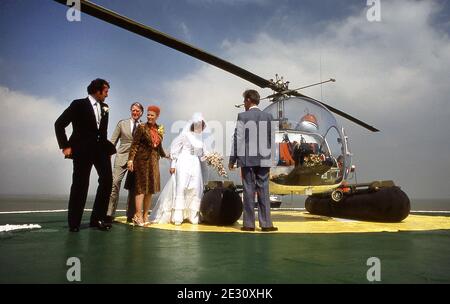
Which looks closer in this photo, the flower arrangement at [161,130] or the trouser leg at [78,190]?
the trouser leg at [78,190]

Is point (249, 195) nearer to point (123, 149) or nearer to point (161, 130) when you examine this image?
point (161, 130)

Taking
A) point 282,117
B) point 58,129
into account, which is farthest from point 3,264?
point 282,117

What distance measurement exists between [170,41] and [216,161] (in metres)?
2.36

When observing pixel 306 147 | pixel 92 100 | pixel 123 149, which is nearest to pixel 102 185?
pixel 92 100

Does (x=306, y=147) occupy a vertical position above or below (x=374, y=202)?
above

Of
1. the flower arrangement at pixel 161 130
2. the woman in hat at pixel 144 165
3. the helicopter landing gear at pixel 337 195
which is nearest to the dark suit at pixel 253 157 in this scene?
the woman in hat at pixel 144 165

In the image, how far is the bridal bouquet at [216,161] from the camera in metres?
5.73

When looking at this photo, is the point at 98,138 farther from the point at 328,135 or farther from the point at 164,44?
the point at 328,135

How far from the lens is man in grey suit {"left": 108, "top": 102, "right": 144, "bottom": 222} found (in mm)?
5353

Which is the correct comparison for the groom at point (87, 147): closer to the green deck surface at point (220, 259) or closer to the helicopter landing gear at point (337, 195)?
the green deck surface at point (220, 259)

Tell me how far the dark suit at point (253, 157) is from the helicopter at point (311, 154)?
84cm

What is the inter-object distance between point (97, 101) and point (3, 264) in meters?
2.70

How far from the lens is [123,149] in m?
5.49

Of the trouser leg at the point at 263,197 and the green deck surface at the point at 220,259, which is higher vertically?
the trouser leg at the point at 263,197
